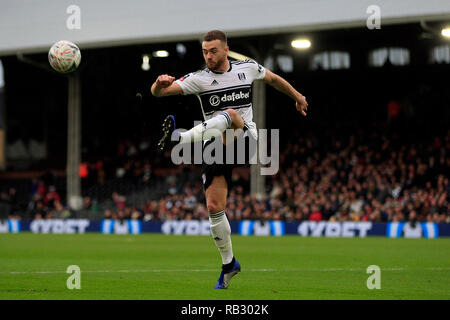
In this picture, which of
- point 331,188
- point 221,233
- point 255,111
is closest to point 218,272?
point 221,233

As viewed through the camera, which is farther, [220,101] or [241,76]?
[241,76]

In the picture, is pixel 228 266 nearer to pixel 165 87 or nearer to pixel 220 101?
pixel 220 101

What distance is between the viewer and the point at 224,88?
9.13 metres

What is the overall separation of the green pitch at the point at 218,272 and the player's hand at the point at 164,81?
2.24 metres

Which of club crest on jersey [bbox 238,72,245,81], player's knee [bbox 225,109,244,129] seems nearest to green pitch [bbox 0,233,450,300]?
player's knee [bbox 225,109,244,129]

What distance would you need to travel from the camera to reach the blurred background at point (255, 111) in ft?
91.6

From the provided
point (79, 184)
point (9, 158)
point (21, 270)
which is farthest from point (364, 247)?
point (9, 158)

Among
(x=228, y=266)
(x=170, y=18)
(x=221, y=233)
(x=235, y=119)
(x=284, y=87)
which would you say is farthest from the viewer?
(x=170, y=18)

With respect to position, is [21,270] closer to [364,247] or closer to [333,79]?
[364,247]

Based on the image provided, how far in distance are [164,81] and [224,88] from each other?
0.92m

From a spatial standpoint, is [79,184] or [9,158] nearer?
[79,184]

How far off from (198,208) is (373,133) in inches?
322

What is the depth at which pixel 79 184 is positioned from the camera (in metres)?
37.1

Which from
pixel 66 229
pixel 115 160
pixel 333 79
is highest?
pixel 333 79
